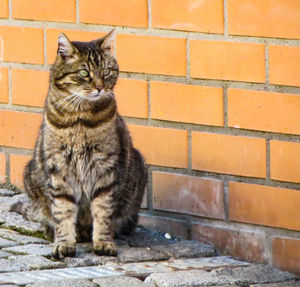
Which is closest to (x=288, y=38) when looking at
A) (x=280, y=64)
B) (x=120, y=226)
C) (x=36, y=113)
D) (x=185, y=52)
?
(x=280, y=64)

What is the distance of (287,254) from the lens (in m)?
4.17

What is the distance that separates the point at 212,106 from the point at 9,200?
145 centimetres

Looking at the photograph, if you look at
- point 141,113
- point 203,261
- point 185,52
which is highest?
point 185,52

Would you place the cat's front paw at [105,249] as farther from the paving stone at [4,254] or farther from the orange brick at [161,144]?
the orange brick at [161,144]

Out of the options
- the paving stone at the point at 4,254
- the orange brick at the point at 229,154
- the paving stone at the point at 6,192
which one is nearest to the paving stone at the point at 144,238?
the orange brick at the point at 229,154

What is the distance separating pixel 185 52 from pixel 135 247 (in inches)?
40.7

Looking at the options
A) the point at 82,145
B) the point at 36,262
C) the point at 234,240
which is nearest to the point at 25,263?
the point at 36,262

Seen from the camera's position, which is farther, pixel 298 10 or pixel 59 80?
pixel 59 80

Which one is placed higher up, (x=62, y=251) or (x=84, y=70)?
(x=84, y=70)

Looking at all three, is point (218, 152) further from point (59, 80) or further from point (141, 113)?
point (59, 80)

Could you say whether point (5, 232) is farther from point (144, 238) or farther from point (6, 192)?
point (6, 192)

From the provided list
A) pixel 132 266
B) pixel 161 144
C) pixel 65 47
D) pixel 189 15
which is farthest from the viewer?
pixel 161 144

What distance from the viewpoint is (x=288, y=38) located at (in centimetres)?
409

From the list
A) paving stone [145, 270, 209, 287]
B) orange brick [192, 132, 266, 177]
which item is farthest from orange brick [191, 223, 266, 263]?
paving stone [145, 270, 209, 287]
